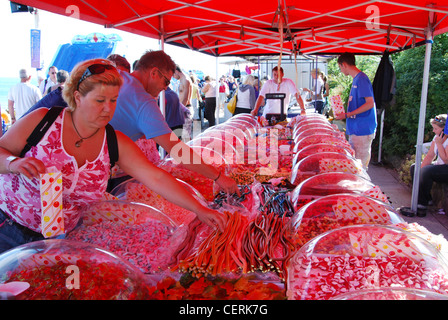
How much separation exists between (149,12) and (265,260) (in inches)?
142

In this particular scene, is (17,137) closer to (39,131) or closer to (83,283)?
(39,131)

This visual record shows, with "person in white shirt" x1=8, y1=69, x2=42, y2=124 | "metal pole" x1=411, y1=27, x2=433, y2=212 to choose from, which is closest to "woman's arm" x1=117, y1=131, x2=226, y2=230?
"metal pole" x1=411, y1=27, x2=433, y2=212

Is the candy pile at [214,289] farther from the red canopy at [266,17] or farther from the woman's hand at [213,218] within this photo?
the red canopy at [266,17]

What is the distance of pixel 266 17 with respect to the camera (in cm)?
463

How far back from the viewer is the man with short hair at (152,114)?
2.03 m

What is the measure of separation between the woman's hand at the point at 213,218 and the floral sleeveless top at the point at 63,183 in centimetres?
49

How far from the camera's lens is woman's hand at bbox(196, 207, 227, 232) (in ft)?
4.77

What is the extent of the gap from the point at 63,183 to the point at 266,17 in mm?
3827

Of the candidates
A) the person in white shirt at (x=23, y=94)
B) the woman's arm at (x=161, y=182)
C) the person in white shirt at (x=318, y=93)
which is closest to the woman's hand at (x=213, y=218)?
the woman's arm at (x=161, y=182)

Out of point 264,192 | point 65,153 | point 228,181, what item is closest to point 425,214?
point 264,192

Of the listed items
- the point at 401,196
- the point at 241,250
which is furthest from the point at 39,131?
the point at 401,196

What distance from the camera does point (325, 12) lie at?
419cm

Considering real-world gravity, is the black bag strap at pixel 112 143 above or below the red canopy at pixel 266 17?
below
